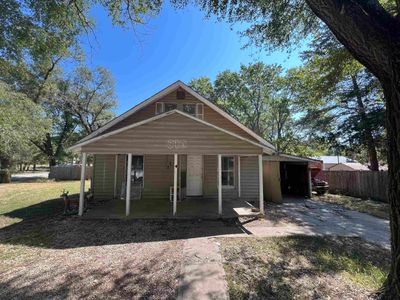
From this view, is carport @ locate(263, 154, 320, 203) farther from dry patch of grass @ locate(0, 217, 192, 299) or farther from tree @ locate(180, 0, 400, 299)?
tree @ locate(180, 0, 400, 299)

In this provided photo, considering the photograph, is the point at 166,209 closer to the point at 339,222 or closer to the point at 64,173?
the point at 339,222

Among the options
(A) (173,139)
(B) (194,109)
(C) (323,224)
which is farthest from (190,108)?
(C) (323,224)

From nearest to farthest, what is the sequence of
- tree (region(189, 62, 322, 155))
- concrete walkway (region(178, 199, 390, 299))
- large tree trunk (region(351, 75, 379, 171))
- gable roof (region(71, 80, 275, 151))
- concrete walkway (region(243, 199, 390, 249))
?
concrete walkway (region(178, 199, 390, 299)), concrete walkway (region(243, 199, 390, 249)), gable roof (region(71, 80, 275, 151)), large tree trunk (region(351, 75, 379, 171)), tree (region(189, 62, 322, 155))

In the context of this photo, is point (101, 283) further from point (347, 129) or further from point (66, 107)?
point (66, 107)

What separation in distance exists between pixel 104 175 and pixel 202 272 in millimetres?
8687

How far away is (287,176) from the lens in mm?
16750

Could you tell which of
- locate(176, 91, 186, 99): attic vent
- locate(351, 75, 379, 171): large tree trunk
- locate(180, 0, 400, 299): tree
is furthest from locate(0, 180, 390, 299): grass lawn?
locate(351, 75, 379, 171): large tree trunk

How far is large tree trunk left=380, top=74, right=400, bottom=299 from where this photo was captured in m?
2.39

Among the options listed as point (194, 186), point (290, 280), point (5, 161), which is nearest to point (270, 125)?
point (194, 186)

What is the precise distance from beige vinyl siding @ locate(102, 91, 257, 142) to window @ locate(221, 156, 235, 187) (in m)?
1.56

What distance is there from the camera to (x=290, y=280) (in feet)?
13.6

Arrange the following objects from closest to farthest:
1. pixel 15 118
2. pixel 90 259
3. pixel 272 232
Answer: pixel 90 259 → pixel 272 232 → pixel 15 118

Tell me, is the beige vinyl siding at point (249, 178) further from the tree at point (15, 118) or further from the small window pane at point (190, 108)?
the tree at point (15, 118)

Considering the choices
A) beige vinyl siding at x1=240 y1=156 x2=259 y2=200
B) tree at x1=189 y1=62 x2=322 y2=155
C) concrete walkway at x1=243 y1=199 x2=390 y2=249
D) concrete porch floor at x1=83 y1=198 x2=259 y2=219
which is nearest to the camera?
concrete walkway at x1=243 y1=199 x2=390 y2=249
